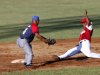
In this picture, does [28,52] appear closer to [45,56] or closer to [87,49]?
[87,49]

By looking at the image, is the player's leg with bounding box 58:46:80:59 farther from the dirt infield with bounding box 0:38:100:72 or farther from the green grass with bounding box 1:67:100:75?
the green grass with bounding box 1:67:100:75

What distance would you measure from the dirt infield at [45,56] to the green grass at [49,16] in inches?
90.0

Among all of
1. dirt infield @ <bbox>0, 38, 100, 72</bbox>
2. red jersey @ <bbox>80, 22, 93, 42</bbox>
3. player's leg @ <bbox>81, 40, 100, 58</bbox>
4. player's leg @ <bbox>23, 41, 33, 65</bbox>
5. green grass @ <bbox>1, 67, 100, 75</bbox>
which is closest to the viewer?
green grass @ <bbox>1, 67, 100, 75</bbox>

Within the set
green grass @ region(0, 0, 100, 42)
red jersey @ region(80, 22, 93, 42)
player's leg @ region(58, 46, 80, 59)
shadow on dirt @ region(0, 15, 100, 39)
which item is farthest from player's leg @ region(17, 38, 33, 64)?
shadow on dirt @ region(0, 15, 100, 39)

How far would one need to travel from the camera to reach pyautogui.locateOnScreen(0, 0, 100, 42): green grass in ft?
73.7

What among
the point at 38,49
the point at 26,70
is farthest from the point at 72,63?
the point at 38,49

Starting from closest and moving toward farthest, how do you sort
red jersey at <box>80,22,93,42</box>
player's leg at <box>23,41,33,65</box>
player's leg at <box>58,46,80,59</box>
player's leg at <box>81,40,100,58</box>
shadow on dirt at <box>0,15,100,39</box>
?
1. player's leg at <box>23,41,33,65</box>
2. player's leg at <box>81,40,100,58</box>
3. red jersey at <box>80,22,93,42</box>
4. player's leg at <box>58,46,80,59</box>
5. shadow on dirt at <box>0,15,100,39</box>

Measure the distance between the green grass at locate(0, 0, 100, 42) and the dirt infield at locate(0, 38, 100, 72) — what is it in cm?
229

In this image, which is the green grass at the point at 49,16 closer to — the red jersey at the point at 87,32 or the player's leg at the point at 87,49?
the red jersey at the point at 87,32

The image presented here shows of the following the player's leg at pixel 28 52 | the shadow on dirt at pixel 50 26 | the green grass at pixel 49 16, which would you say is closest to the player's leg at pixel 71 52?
the player's leg at pixel 28 52

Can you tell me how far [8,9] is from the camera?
117 ft

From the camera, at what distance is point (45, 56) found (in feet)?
52.1

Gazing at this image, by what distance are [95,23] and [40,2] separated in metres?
15.5

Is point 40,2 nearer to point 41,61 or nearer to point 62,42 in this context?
point 62,42
